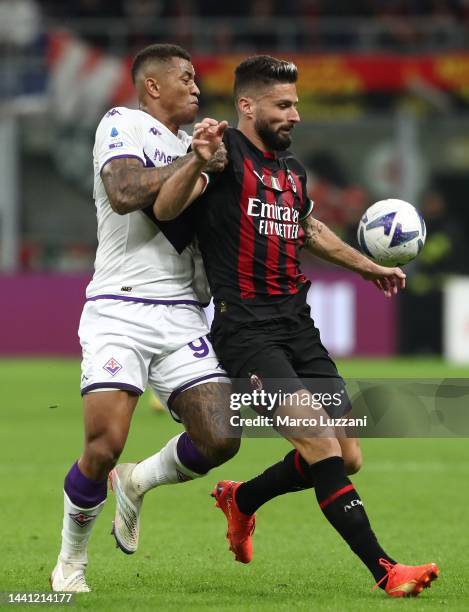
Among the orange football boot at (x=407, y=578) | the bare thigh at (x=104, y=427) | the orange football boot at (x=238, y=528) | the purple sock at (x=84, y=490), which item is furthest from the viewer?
the orange football boot at (x=238, y=528)

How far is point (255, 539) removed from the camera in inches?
292

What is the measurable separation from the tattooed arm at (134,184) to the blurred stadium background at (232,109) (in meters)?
14.4

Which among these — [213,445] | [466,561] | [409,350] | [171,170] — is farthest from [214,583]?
[409,350]

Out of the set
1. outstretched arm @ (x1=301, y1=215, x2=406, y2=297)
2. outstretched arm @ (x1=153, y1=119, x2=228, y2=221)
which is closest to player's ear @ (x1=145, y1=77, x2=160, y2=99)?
outstretched arm @ (x1=153, y1=119, x2=228, y2=221)

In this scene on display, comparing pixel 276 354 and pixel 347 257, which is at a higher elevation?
pixel 347 257

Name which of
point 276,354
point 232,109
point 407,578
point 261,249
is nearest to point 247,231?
point 261,249

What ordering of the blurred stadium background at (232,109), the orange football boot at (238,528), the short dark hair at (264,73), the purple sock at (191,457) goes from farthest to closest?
the blurred stadium background at (232,109) < the orange football boot at (238,528) < the purple sock at (191,457) < the short dark hair at (264,73)

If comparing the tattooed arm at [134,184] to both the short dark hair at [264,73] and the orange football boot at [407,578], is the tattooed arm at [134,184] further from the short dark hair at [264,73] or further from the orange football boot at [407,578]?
the orange football boot at [407,578]

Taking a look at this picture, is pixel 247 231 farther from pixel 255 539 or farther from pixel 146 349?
pixel 255 539

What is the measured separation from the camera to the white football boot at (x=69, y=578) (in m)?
5.74

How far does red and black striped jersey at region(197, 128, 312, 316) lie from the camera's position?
593 cm

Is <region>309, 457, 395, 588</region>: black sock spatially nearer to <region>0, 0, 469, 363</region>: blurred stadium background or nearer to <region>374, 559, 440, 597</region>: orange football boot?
<region>374, 559, 440, 597</region>: orange football boot

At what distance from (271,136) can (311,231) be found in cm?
65

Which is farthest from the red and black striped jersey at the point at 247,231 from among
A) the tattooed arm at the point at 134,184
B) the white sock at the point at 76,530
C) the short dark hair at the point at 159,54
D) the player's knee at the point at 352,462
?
the white sock at the point at 76,530
